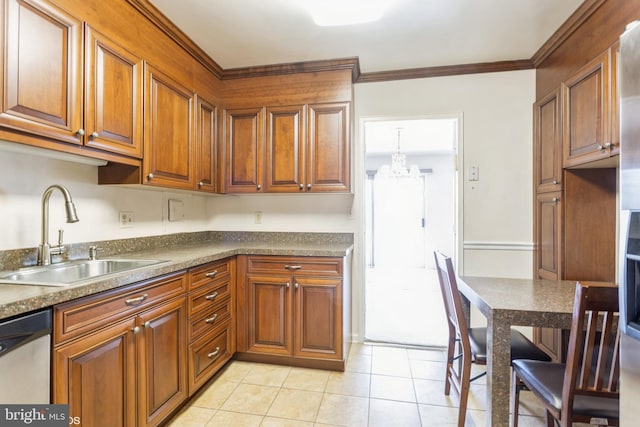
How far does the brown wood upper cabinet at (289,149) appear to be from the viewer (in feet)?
8.21

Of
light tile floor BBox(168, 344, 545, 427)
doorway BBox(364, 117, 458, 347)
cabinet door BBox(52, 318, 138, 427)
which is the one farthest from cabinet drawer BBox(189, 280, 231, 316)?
doorway BBox(364, 117, 458, 347)

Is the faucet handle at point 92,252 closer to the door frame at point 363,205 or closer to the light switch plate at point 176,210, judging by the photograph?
the light switch plate at point 176,210

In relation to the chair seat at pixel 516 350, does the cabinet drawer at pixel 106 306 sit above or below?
above

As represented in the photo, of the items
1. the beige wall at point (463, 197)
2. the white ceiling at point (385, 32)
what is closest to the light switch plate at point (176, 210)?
the beige wall at point (463, 197)

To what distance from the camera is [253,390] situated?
2045mm

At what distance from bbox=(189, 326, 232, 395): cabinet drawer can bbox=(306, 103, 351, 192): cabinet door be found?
127 centimetres

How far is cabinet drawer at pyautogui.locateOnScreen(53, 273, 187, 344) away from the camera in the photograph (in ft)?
3.73

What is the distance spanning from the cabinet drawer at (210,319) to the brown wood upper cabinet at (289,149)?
96cm

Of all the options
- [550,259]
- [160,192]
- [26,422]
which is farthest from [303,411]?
[550,259]

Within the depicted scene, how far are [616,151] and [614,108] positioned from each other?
221 millimetres

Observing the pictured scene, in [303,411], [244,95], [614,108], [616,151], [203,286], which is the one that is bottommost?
[303,411]

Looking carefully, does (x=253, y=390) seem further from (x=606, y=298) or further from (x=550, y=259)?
(x=550, y=259)

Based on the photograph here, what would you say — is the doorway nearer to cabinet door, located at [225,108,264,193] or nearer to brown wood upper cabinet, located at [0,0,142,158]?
cabinet door, located at [225,108,264,193]

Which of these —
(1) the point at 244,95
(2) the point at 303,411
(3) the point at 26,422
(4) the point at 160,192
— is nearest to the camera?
(3) the point at 26,422
